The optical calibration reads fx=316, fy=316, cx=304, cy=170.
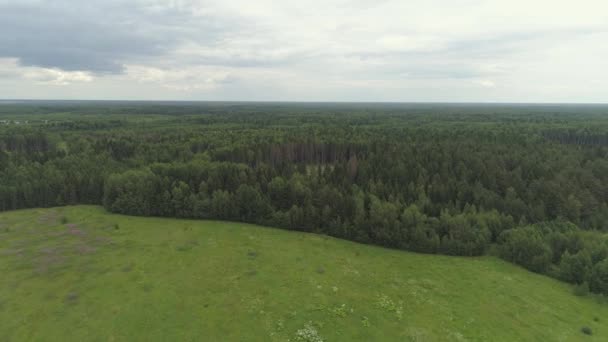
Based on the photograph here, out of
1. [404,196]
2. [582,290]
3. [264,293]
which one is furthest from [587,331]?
[404,196]

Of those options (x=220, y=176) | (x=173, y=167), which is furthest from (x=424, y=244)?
(x=173, y=167)

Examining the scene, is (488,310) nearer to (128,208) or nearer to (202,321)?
(202,321)

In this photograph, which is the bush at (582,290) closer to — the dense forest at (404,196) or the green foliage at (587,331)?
the dense forest at (404,196)

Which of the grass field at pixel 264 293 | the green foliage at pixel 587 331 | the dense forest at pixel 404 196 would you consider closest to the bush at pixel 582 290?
the dense forest at pixel 404 196

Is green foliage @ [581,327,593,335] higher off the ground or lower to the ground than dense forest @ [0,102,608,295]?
lower

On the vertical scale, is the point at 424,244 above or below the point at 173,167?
below

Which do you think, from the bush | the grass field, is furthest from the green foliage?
the bush

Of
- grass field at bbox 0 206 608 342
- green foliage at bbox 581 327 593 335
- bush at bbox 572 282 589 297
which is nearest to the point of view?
grass field at bbox 0 206 608 342

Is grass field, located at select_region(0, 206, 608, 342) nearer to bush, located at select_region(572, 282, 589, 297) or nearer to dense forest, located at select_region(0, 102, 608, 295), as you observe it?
bush, located at select_region(572, 282, 589, 297)
